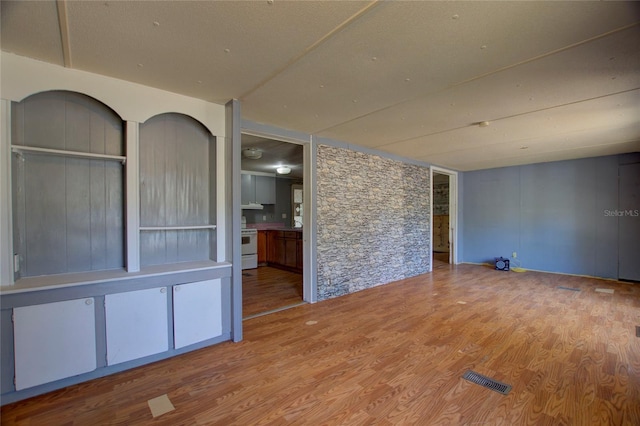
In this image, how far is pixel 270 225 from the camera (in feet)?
26.7

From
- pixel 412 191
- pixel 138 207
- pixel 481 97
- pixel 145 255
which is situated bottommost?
pixel 145 255

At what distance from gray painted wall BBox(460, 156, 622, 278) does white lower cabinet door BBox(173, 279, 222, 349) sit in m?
6.69

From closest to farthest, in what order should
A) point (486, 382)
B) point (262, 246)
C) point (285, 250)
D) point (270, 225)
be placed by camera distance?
point (486, 382) → point (285, 250) → point (262, 246) → point (270, 225)

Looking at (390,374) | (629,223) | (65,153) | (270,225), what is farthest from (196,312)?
(629,223)

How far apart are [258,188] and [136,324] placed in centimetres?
549

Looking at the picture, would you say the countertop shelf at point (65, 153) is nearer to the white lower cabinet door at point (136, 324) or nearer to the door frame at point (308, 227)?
the white lower cabinet door at point (136, 324)

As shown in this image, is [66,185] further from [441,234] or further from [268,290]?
[441,234]

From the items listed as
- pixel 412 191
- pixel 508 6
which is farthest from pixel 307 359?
pixel 412 191

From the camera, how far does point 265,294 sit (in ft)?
14.8

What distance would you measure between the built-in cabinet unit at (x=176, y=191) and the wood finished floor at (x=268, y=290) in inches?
48.8

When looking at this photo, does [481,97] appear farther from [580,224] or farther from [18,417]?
[580,224]

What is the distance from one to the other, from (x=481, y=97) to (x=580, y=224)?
4.93 meters

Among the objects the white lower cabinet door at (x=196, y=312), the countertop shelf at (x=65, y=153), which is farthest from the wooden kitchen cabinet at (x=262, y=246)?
the countertop shelf at (x=65, y=153)

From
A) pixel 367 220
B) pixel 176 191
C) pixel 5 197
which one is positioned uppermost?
pixel 176 191
